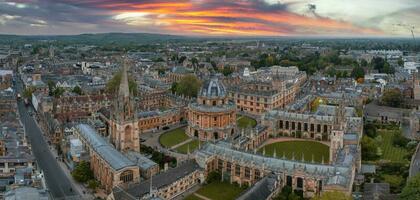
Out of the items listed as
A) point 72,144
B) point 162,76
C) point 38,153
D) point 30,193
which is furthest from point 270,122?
point 162,76

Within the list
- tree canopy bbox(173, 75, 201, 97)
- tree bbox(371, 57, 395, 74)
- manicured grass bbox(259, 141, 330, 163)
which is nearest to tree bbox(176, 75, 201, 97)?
tree canopy bbox(173, 75, 201, 97)

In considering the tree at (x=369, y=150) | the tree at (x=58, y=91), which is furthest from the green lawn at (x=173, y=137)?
the tree at (x=58, y=91)

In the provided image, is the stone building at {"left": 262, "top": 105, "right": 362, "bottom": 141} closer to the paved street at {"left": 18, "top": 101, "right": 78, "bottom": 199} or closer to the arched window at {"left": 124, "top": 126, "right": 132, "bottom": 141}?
the arched window at {"left": 124, "top": 126, "right": 132, "bottom": 141}

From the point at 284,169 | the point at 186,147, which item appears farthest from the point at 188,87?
the point at 284,169

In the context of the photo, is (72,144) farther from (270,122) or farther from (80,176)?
(270,122)

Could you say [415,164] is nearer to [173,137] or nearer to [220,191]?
[220,191]

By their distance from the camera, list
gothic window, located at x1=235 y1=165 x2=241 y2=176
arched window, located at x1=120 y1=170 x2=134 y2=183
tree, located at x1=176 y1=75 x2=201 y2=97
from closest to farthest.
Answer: arched window, located at x1=120 y1=170 x2=134 y2=183, gothic window, located at x1=235 y1=165 x2=241 y2=176, tree, located at x1=176 y1=75 x2=201 y2=97

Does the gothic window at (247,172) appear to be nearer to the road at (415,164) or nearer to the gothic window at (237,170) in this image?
the gothic window at (237,170)
